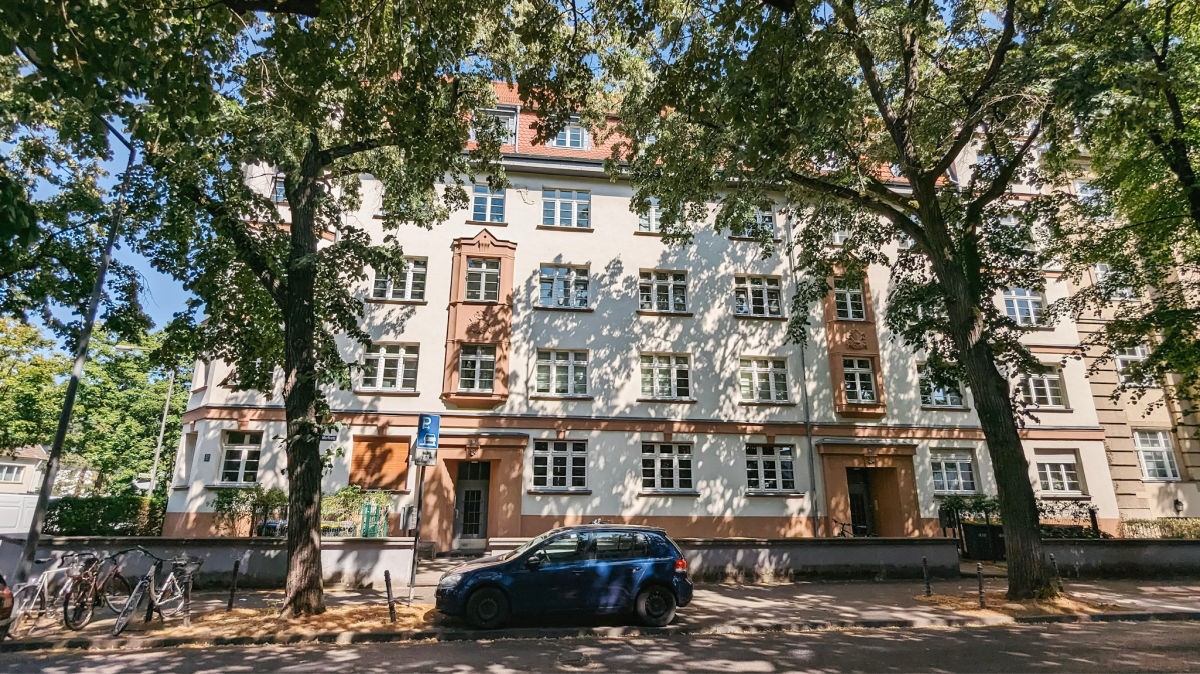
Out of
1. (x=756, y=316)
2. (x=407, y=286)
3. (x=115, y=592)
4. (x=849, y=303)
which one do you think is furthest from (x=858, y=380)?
(x=115, y=592)

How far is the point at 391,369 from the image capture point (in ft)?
64.1

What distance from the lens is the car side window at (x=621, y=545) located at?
32.7 feet

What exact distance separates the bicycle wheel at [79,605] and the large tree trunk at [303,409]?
9.64 ft

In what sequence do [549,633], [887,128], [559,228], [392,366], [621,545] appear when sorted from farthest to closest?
[559,228] < [392,366] < [887,128] < [621,545] < [549,633]

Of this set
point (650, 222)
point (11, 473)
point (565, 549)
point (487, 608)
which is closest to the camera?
point (487, 608)

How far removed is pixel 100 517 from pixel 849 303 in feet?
86.2

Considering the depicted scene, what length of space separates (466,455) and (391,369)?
13.0 feet

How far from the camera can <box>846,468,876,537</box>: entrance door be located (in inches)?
844

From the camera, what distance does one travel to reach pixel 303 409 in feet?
32.9

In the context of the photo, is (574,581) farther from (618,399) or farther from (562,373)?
(562,373)

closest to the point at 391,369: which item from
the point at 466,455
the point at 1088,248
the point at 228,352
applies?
Answer: the point at 466,455

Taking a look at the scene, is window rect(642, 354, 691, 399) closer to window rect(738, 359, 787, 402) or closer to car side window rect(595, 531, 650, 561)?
window rect(738, 359, 787, 402)

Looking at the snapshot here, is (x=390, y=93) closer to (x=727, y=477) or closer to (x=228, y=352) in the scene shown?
(x=228, y=352)

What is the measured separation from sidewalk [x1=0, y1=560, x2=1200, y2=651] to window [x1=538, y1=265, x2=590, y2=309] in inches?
409
